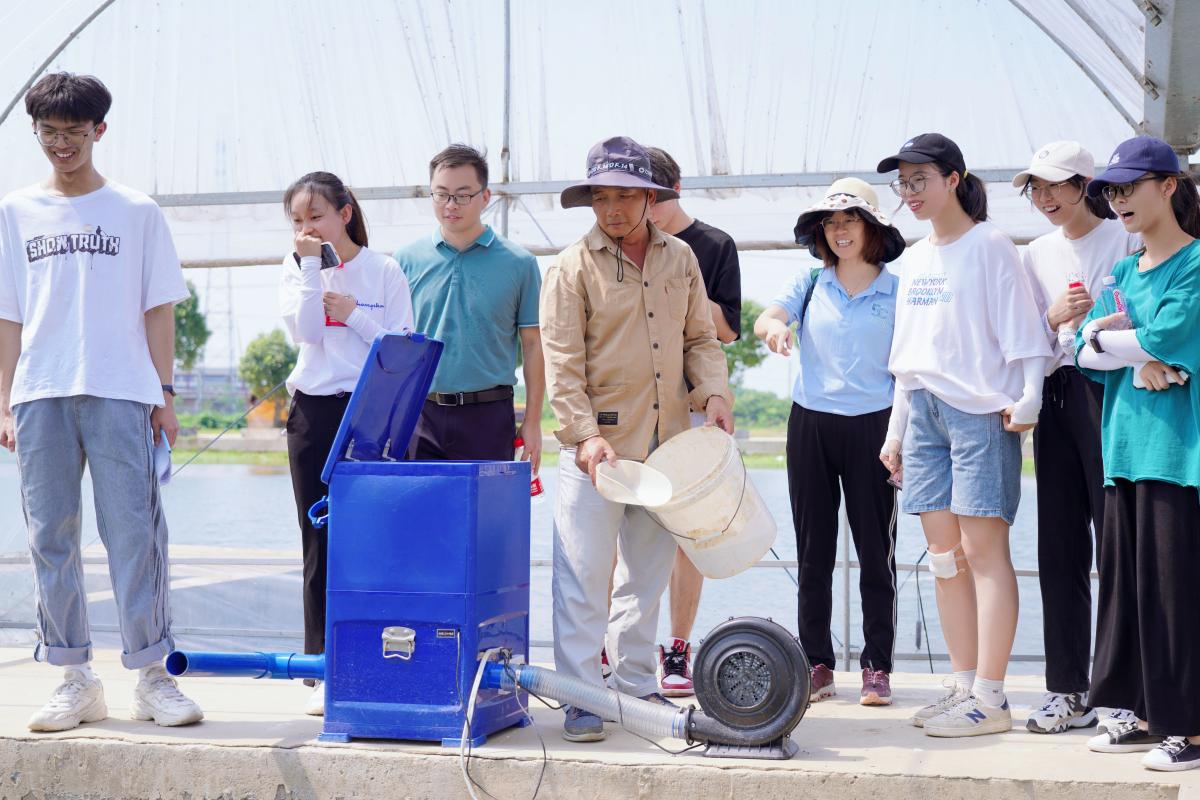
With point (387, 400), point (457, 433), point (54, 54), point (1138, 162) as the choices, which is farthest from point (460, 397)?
point (54, 54)

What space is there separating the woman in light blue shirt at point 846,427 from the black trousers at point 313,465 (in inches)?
56.9

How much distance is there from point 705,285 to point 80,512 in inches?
83.6

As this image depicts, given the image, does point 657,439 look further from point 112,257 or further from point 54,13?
point 54,13

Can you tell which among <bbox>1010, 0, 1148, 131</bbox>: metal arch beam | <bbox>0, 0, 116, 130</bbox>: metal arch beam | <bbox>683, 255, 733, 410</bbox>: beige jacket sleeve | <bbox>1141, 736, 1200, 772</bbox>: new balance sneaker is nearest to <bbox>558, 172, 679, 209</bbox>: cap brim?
<bbox>683, 255, 733, 410</bbox>: beige jacket sleeve

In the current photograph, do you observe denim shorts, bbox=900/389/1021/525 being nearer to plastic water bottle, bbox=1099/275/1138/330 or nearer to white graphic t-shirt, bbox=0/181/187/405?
plastic water bottle, bbox=1099/275/1138/330

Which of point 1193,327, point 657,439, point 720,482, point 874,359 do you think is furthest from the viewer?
point 874,359

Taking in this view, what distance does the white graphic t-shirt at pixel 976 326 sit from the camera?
11.3 ft

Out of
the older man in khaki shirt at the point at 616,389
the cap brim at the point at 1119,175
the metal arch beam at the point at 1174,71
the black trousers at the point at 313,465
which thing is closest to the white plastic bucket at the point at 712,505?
the older man in khaki shirt at the point at 616,389

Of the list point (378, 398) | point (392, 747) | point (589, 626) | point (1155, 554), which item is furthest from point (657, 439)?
point (1155, 554)

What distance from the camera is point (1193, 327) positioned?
3045 mm

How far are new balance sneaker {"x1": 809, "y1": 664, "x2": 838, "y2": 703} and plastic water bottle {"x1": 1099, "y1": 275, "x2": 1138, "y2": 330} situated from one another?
4.88 ft

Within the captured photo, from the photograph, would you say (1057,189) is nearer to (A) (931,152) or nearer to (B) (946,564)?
(A) (931,152)

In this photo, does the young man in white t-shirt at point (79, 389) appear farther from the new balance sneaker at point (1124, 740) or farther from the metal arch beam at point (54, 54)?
the metal arch beam at point (54, 54)

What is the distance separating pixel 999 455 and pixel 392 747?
1.87 m
